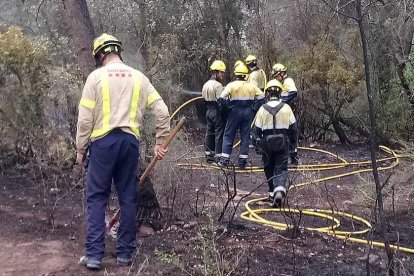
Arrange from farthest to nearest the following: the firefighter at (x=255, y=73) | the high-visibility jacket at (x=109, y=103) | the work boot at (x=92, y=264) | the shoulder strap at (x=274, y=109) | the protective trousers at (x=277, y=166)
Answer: the firefighter at (x=255, y=73)
the shoulder strap at (x=274, y=109)
the protective trousers at (x=277, y=166)
the high-visibility jacket at (x=109, y=103)
the work boot at (x=92, y=264)

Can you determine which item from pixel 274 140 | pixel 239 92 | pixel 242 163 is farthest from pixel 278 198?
pixel 239 92

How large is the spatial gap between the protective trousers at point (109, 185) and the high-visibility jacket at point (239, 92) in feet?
21.6

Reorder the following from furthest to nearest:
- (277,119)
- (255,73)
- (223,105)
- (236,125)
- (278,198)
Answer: (255,73), (236,125), (223,105), (277,119), (278,198)

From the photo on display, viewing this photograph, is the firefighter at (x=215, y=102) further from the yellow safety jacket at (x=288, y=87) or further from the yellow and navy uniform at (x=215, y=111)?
the yellow safety jacket at (x=288, y=87)

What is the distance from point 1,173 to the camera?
8320mm

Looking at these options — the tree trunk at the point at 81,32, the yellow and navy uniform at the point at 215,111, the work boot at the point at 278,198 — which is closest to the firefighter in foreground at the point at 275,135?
the work boot at the point at 278,198

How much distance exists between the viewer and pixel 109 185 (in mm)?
5094

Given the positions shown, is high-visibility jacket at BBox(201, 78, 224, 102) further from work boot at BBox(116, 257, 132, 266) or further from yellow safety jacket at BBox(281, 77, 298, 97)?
work boot at BBox(116, 257, 132, 266)

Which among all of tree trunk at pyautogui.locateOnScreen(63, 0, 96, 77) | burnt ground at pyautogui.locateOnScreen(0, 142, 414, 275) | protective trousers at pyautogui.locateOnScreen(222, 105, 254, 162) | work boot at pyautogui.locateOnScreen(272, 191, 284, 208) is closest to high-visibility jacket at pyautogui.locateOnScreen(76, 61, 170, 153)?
burnt ground at pyautogui.locateOnScreen(0, 142, 414, 275)

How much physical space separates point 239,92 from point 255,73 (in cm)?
212

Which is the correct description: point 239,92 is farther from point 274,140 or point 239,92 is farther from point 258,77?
point 274,140

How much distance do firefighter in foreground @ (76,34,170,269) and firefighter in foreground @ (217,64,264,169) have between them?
20.8 feet

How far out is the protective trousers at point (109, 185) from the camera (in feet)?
16.4

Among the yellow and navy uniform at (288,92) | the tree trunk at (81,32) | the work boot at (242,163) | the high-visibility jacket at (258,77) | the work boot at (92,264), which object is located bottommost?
the work boot at (242,163)
